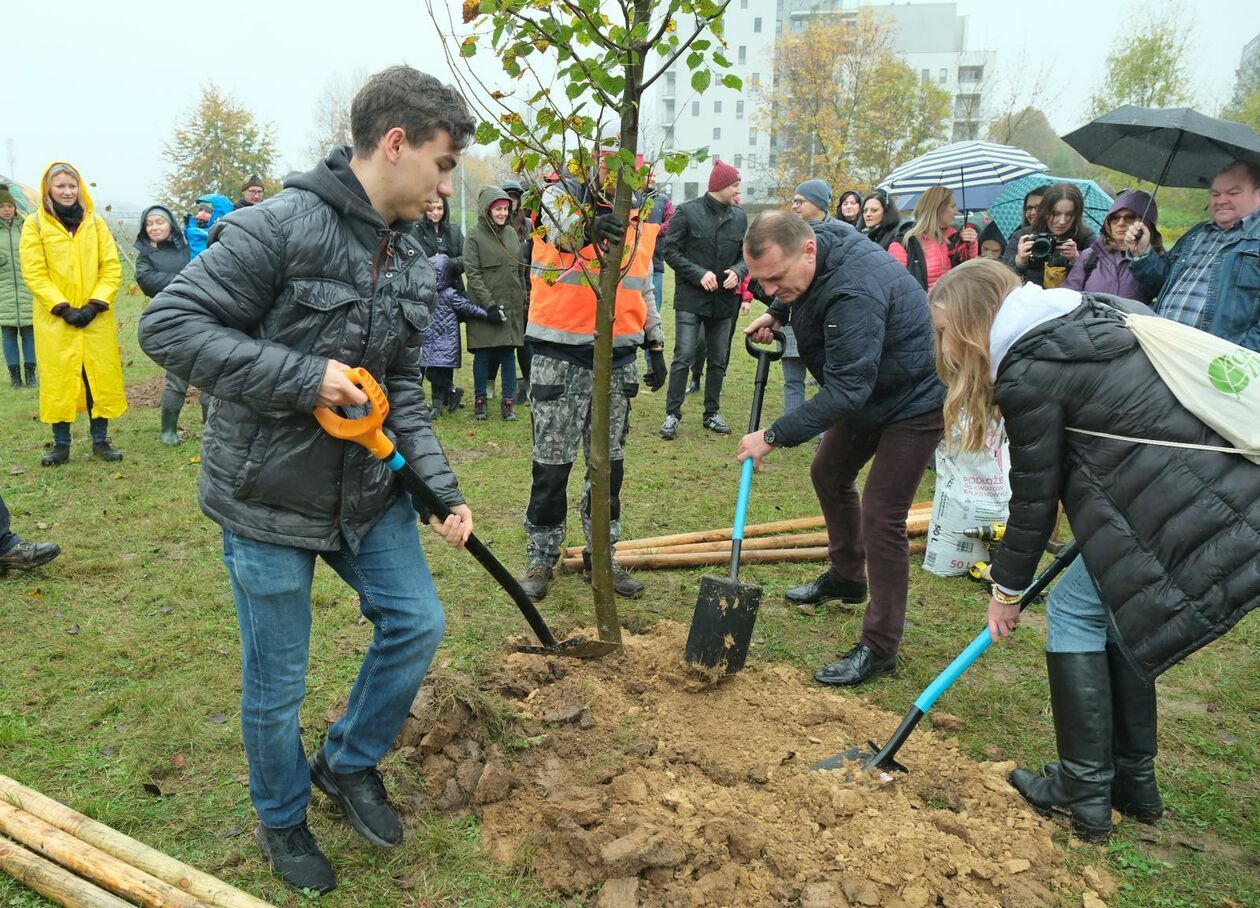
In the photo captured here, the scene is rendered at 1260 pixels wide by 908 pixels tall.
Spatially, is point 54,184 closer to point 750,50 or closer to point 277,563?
point 277,563

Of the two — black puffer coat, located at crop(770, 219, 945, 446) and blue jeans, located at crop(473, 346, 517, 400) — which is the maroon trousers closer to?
black puffer coat, located at crop(770, 219, 945, 446)

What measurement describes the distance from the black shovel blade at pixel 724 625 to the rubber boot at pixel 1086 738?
4.00ft

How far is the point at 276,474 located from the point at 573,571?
2.96m

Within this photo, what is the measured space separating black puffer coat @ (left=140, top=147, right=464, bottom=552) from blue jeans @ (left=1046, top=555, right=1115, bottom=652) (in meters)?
2.30

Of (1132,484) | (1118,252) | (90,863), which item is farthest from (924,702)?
(1118,252)

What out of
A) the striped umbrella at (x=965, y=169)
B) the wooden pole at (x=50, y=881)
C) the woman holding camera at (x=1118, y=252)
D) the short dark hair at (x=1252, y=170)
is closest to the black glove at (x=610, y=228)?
the wooden pole at (x=50, y=881)

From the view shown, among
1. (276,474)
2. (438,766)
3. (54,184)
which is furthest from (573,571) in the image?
(54,184)

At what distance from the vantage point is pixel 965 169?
8.36 meters

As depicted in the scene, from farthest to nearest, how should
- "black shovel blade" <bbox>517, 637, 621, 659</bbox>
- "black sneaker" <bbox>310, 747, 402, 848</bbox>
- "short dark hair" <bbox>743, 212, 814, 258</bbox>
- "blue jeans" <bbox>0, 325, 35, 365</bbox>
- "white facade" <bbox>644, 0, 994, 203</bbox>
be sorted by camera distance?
"white facade" <bbox>644, 0, 994, 203</bbox> < "blue jeans" <bbox>0, 325, 35, 365</bbox> < "black shovel blade" <bbox>517, 637, 621, 659</bbox> < "short dark hair" <bbox>743, 212, 814, 258</bbox> < "black sneaker" <bbox>310, 747, 402, 848</bbox>

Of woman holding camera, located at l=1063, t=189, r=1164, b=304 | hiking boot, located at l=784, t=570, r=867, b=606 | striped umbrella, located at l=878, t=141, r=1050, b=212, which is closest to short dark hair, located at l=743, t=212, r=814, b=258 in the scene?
hiking boot, located at l=784, t=570, r=867, b=606

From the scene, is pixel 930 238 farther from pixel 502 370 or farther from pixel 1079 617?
pixel 1079 617

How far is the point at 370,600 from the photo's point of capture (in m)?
2.60

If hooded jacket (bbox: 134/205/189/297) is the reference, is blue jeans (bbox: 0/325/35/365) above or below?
below

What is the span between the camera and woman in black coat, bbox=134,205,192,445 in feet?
25.1
